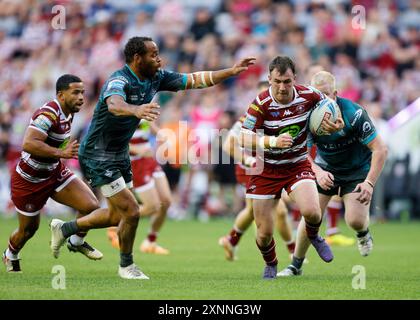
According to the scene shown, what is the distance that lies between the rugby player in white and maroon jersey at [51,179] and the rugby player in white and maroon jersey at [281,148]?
1984 mm

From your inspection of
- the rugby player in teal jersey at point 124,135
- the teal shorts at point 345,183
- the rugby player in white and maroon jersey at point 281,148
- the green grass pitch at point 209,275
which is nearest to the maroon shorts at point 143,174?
the green grass pitch at point 209,275

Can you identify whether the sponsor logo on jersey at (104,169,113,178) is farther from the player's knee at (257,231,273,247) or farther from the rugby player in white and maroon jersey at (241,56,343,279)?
the player's knee at (257,231,273,247)

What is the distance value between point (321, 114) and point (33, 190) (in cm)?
340

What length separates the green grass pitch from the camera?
27.1ft

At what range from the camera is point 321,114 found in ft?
30.7

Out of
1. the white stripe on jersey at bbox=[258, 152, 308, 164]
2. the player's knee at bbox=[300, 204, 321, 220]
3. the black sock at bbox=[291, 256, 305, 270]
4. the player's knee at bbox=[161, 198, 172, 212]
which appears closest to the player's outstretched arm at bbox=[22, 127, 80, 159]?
the white stripe on jersey at bbox=[258, 152, 308, 164]

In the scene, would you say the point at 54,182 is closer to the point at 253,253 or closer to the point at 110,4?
the point at 253,253

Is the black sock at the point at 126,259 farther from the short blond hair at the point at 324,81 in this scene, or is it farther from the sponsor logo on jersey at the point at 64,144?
the short blond hair at the point at 324,81

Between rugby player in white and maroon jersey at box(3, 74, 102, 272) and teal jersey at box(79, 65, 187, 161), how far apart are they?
1.54 ft

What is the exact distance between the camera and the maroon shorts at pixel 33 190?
1018 cm

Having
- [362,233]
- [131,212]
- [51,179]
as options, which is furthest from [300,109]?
[51,179]

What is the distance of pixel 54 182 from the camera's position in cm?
1027

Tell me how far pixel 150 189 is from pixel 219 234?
350 cm

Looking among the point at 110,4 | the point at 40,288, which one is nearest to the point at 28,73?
the point at 110,4
